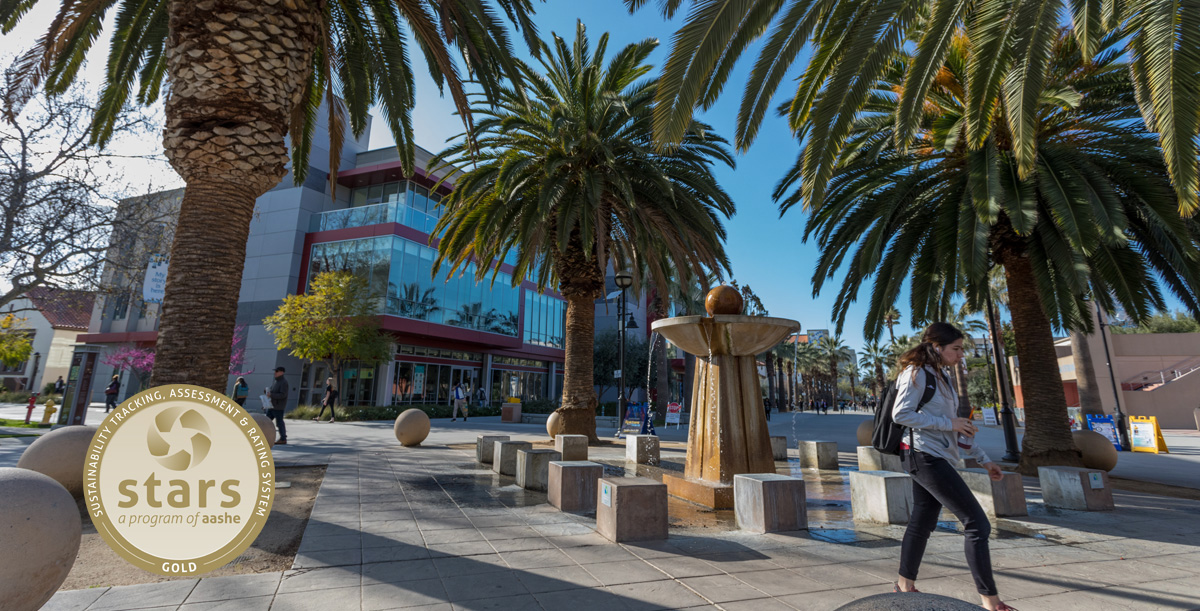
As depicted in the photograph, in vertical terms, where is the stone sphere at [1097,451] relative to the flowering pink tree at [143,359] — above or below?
below

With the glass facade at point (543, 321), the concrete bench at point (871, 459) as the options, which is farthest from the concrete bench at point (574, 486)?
the glass facade at point (543, 321)

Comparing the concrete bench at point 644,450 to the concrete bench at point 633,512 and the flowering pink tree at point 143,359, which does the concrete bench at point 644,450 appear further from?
the flowering pink tree at point 143,359

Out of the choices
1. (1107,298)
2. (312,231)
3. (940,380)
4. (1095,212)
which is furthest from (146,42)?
(312,231)

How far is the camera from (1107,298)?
1090 cm

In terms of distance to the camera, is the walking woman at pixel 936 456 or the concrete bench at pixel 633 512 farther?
the concrete bench at pixel 633 512

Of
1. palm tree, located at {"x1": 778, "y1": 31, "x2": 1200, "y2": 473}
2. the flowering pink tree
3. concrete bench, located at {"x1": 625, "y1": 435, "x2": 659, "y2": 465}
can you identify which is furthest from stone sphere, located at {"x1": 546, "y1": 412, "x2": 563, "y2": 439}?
the flowering pink tree

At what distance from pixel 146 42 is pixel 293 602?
9.44 m

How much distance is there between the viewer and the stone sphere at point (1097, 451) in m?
9.55

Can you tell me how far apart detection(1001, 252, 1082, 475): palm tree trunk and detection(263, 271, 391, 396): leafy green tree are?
73.4 ft

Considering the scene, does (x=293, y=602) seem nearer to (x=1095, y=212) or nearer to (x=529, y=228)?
(x=529, y=228)

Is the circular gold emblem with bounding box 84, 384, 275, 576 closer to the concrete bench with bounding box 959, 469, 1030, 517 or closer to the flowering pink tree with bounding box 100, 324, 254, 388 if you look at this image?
the concrete bench with bounding box 959, 469, 1030, 517

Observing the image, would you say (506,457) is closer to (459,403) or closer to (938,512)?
(938,512)

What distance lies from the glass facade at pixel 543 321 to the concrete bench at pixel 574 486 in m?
32.2

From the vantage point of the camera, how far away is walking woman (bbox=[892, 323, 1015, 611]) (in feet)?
10.1
